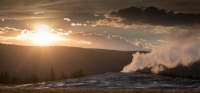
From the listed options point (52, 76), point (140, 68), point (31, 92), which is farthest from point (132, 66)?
point (31, 92)

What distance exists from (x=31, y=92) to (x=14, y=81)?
116 m

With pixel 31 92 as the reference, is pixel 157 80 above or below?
below

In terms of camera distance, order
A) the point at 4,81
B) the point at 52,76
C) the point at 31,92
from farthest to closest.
→ 1. the point at 52,76
2. the point at 4,81
3. the point at 31,92

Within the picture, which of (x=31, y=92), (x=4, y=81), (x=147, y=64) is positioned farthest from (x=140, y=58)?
(x=31, y=92)

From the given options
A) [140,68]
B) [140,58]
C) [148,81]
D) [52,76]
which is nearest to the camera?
[148,81]

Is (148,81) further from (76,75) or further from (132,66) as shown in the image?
(132,66)

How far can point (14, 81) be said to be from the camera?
525 feet

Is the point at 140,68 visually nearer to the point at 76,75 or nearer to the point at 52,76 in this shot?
the point at 76,75

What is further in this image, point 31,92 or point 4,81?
point 4,81

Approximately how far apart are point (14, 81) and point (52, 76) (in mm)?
22461

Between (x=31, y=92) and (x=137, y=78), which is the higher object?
(x=31, y=92)

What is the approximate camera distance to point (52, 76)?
16875cm

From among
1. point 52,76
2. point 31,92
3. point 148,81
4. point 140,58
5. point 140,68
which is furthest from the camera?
point 140,58

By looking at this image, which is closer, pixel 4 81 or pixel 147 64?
pixel 4 81
